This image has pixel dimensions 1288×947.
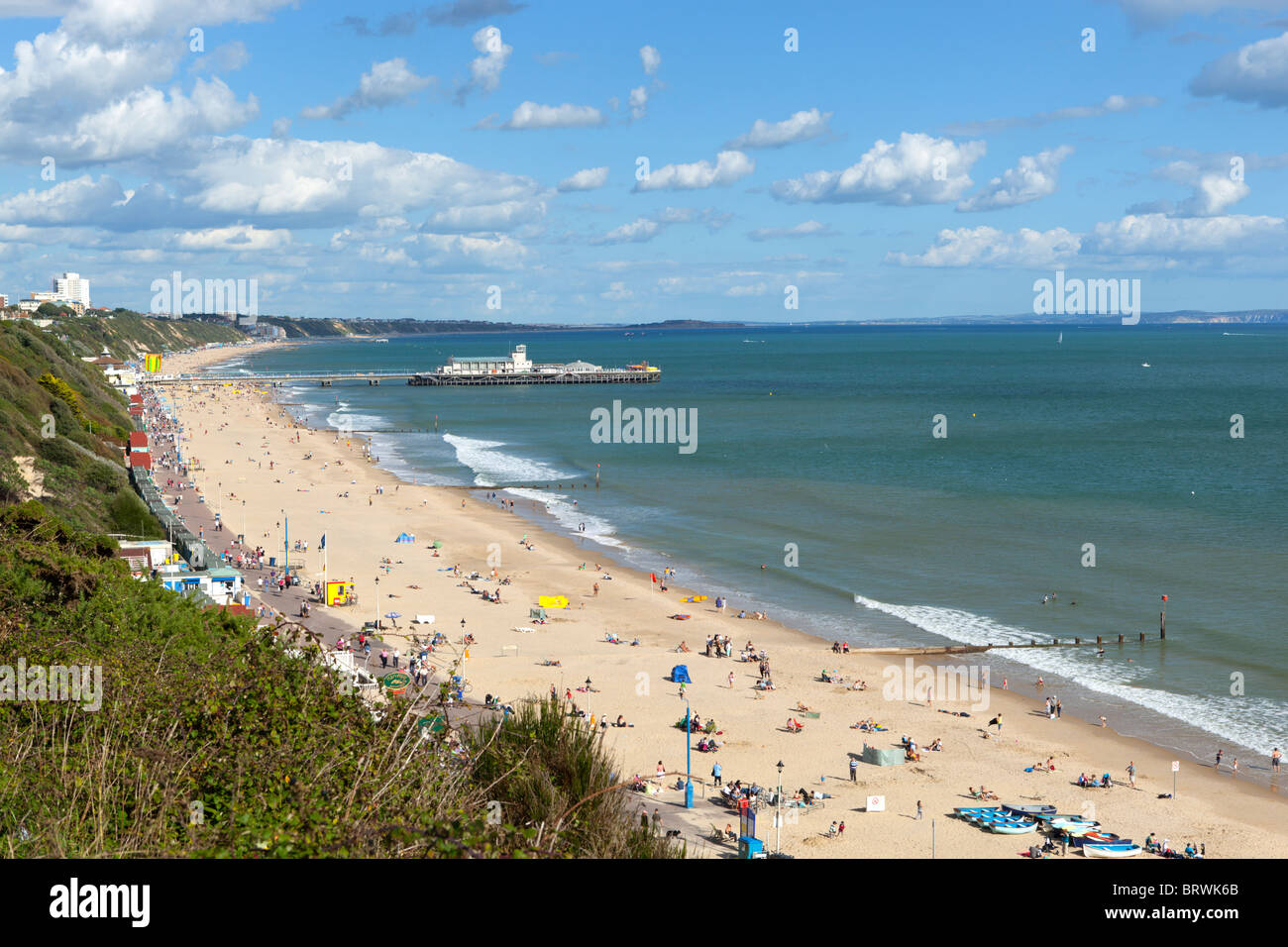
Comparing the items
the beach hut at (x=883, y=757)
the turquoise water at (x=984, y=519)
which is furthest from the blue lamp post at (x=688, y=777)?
the turquoise water at (x=984, y=519)

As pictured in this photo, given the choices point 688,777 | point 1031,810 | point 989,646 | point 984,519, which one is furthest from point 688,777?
point 984,519

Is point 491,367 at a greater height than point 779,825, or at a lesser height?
greater

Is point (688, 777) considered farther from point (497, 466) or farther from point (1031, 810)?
point (497, 466)

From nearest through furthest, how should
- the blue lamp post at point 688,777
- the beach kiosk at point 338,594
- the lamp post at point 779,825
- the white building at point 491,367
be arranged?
the lamp post at point 779,825
the blue lamp post at point 688,777
the beach kiosk at point 338,594
the white building at point 491,367

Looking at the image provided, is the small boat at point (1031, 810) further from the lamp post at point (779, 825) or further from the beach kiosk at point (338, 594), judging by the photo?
the beach kiosk at point (338, 594)

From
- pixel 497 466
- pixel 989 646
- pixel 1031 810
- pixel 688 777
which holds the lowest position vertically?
pixel 1031 810

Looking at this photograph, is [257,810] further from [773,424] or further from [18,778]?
[773,424]
